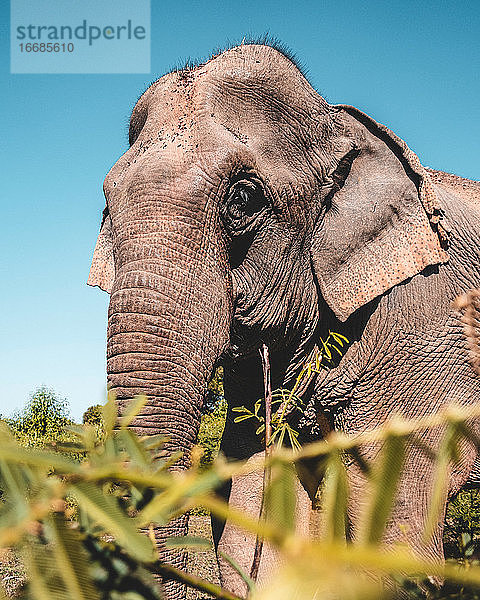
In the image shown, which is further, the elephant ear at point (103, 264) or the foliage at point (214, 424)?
the foliage at point (214, 424)

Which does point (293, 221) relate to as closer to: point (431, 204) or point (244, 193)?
point (244, 193)

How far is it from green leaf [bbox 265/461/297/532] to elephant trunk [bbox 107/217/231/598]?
1886 mm

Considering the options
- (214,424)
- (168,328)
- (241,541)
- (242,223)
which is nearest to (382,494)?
(168,328)

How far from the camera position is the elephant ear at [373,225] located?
119 inches

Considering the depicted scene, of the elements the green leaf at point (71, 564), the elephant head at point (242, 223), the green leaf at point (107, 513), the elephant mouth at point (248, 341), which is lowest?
the green leaf at point (71, 564)

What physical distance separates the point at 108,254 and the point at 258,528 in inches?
139

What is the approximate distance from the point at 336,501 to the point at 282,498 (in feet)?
0.07

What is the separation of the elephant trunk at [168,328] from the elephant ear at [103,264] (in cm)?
98

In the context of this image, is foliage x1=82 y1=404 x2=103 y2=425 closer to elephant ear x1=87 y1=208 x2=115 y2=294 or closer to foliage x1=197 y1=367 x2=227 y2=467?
elephant ear x1=87 y1=208 x2=115 y2=294

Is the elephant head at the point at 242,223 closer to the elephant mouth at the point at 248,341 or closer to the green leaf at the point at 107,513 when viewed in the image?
the elephant mouth at the point at 248,341

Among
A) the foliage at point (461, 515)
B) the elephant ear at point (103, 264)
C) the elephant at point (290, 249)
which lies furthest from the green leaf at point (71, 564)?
the foliage at point (461, 515)

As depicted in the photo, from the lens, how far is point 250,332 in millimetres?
2893

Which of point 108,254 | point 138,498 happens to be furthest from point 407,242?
point 138,498

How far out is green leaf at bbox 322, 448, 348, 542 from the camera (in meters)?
0.24
